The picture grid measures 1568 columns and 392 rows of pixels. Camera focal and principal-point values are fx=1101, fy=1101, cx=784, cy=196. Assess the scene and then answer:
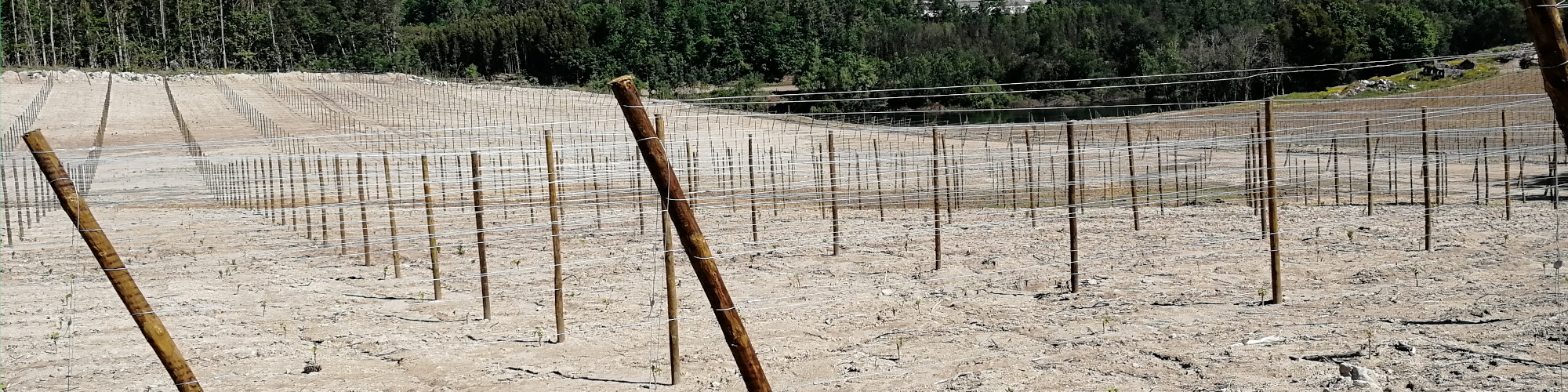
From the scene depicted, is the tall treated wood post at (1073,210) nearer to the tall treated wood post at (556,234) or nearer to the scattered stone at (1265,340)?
the scattered stone at (1265,340)

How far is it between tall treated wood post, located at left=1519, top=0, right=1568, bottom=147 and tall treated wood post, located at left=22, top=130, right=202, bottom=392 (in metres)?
4.45

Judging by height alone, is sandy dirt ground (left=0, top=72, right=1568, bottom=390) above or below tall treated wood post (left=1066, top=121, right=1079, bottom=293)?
below

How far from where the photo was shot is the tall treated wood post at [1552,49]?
327cm

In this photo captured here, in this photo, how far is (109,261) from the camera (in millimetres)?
3762

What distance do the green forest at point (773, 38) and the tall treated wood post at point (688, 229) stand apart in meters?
31.4

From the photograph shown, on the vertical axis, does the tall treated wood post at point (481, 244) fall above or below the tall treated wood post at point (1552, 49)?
below

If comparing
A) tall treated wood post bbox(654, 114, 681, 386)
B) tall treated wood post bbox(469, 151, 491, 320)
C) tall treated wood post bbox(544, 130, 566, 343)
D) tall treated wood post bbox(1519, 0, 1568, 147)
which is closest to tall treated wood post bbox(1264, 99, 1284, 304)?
tall treated wood post bbox(1519, 0, 1568, 147)

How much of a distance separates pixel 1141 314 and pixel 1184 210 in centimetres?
588

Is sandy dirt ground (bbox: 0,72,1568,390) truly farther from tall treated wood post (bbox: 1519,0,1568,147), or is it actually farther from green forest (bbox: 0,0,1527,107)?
green forest (bbox: 0,0,1527,107)

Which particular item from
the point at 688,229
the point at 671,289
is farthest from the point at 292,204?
the point at 688,229

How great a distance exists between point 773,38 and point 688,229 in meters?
47.2

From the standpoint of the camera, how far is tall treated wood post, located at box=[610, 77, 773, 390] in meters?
3.04

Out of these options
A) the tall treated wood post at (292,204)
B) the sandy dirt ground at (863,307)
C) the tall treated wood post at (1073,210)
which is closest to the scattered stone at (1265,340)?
the sandy dirt ground at (863,307)

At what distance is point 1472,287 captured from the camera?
6.99 meters
